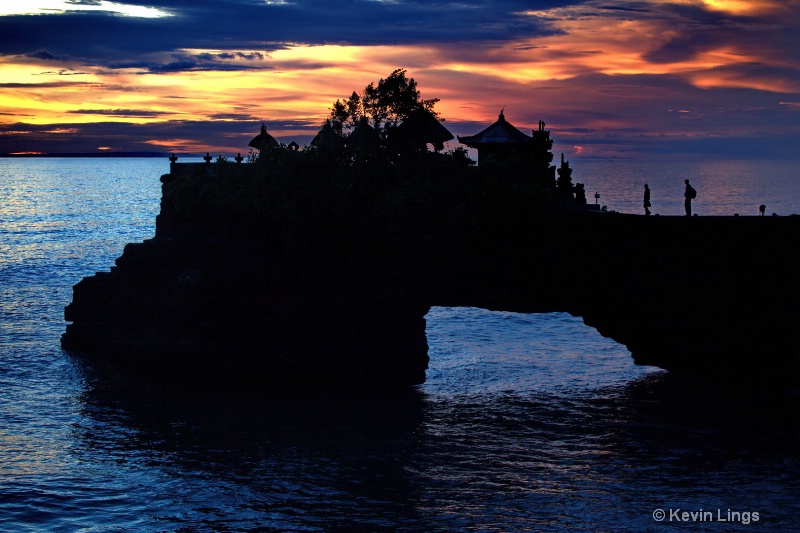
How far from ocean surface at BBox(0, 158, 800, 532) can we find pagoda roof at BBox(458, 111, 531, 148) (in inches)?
468

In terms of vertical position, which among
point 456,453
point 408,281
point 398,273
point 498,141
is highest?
point 498,141

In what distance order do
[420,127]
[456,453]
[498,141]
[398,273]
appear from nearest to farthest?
[456,453], [398,273], [420,127], [498,141]

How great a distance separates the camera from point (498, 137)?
149ft

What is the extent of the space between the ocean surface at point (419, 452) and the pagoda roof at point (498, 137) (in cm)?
1190

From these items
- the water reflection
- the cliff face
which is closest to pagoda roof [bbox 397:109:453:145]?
the cliff face

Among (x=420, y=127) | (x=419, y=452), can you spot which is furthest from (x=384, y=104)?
(x=419, y=452)

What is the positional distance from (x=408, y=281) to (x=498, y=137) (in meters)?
11.3

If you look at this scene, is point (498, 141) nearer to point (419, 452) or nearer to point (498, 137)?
point (498, 137)

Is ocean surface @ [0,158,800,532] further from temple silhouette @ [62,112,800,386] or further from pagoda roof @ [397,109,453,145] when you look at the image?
pagoda roof @ [397,109,453,145]

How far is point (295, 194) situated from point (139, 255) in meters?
10.2

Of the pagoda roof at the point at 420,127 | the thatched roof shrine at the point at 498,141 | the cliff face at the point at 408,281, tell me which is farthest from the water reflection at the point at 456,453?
the thatched roof shrine at the point at 498,141

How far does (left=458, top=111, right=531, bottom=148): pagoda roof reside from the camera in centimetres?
4522

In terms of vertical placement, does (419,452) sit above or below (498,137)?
below

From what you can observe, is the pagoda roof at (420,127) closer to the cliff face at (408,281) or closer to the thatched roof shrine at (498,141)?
the cliff face at (408,281)
